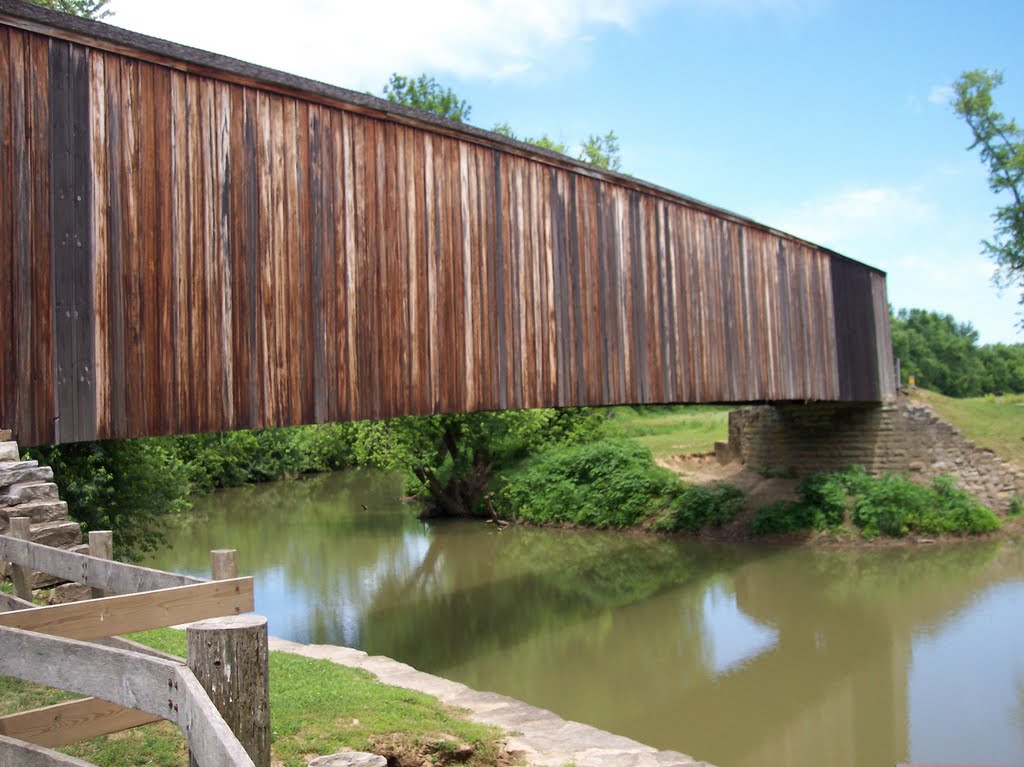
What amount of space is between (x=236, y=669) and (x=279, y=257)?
5502 mm

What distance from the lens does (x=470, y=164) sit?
30.0 feet

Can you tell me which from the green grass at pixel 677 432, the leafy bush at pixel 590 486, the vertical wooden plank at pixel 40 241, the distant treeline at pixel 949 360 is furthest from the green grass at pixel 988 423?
the distant treeline at pixel 949 360

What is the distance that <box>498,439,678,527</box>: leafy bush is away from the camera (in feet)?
61.2

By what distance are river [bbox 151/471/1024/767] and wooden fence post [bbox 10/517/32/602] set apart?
4713 mm

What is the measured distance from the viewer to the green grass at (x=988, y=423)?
17.1m

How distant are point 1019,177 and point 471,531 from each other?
1718 centimetres

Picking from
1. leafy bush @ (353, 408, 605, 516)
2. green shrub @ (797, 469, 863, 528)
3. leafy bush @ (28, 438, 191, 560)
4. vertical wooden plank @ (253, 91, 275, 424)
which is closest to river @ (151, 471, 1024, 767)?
green shrub @ (797, 469, 863, 528)

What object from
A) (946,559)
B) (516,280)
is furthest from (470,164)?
(946,559)

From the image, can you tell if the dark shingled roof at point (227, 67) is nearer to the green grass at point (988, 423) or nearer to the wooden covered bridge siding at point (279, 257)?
the wooden covered bridge siding at point (279, 257)

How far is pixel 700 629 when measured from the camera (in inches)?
428

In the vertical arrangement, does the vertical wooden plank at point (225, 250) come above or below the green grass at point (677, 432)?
above

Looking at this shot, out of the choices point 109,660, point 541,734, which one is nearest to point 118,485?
point 541,734

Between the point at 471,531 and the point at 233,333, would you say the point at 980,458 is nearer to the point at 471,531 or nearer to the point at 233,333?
the point at 471,531

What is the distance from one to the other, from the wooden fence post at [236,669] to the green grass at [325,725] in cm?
189
